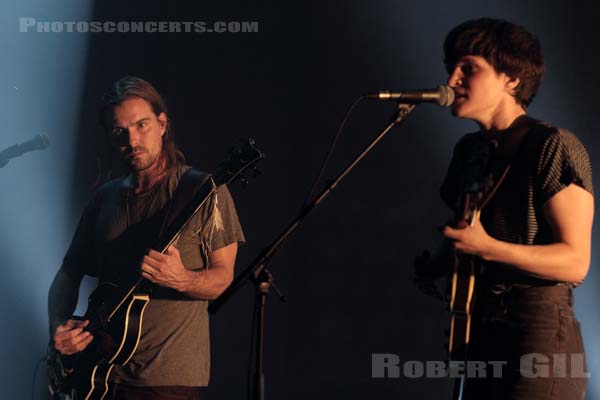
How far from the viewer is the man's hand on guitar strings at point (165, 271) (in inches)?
126

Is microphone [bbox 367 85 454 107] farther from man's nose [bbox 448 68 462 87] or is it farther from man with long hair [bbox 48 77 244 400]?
man with long hair [bbox 48 77 244 400]

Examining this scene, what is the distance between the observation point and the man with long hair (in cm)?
322

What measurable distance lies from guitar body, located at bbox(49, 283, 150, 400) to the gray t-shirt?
0.04 metres

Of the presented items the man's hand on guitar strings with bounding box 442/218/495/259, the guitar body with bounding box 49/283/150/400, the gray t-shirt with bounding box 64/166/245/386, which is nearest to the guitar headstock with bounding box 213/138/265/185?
the gray t-shirt with bounding box 64/166/245/386

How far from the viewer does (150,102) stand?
384 centimetres

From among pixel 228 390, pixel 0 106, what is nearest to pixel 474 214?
pixel 228 390

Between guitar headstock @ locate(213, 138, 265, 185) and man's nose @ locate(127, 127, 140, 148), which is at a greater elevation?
man's nose @ locate(127, 127, 140, 148)

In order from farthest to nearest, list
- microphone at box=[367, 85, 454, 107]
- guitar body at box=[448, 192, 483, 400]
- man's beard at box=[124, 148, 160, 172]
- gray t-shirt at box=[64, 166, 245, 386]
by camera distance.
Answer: man's beard at box=[124, 148, 160, 172]
gray t-shirt at box=[64, 166, 245, 386]
microphone at box=[367, 85, 454, 107]
guitar body at box=[448, 192, 483, 400]

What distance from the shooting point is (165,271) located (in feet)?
10.5

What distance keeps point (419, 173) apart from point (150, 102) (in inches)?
54.4

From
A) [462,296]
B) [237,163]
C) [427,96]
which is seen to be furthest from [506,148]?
[237,163]

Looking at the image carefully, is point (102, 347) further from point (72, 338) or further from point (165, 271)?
point (165, 271)

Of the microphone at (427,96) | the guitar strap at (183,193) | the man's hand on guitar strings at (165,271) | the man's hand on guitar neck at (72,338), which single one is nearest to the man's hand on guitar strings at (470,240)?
the microphone at (427,96)

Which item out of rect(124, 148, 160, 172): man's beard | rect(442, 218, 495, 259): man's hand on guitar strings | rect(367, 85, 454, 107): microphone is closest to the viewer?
rect(442, 218, 495, 259): man's hand on guitar strings
